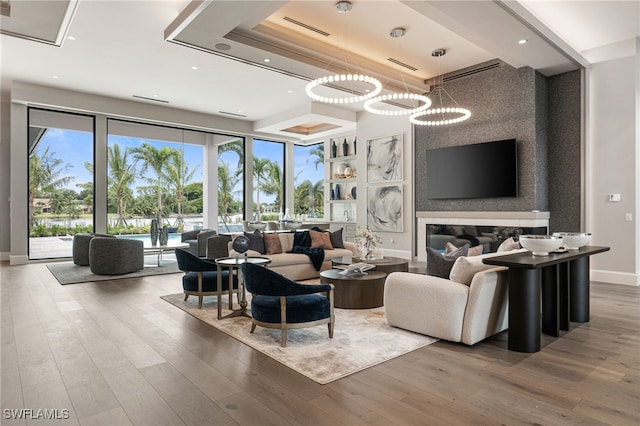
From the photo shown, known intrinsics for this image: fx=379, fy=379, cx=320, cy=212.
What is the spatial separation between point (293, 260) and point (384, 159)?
4.13 metres

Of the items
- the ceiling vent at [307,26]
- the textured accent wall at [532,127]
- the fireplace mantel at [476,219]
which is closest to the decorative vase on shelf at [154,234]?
the ceiling vent at [307,26]

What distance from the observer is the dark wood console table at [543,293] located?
3.22m

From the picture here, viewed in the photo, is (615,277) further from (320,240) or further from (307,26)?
(307,26)

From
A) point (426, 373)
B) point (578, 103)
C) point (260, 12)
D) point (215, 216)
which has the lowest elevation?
point (426, 373)

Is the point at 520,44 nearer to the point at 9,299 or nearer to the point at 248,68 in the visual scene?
the point at 248,68

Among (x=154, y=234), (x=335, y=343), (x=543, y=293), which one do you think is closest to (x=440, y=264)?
(x=543, y=293)

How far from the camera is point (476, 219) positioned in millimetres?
7027

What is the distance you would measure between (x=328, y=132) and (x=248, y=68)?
4695 millimetres

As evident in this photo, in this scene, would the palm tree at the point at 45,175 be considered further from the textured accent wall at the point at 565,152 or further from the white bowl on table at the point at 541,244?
the textured accent wall at the point at 565,152

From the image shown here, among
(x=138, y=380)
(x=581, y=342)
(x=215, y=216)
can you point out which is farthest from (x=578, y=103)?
(x=215, y=216)

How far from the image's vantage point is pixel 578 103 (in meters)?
6.31

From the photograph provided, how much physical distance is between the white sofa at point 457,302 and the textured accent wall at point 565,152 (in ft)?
12.2

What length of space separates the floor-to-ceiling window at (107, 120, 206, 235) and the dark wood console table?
8.01 meters

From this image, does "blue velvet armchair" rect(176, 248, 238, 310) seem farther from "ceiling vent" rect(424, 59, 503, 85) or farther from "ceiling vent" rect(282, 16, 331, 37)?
"ceiling vent" rect(424, 59, 503, 85)
